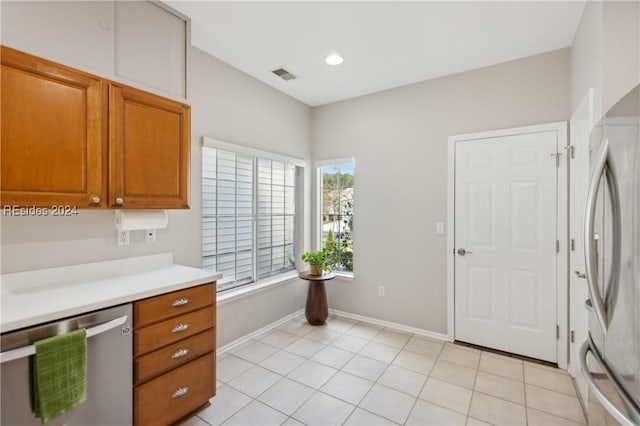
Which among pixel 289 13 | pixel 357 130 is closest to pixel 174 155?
pixel 289 13

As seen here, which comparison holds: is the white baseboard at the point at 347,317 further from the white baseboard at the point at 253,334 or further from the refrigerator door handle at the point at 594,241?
the refrigerator door handle at the point at 594,241

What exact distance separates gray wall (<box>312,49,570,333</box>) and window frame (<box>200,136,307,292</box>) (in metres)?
0.55

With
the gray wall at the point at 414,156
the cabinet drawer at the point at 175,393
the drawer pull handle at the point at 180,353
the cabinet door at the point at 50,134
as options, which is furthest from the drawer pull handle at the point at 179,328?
the gray wall at the point at 414,156

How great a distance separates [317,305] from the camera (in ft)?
11.7

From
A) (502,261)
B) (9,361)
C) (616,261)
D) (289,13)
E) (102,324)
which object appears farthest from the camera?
(502,261)

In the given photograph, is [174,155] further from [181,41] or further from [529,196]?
[529,196]

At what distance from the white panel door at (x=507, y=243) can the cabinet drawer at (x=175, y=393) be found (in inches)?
95.6

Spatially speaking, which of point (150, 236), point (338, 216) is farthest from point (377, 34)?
point (150, 236)

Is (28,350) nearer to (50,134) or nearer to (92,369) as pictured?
(92,369)

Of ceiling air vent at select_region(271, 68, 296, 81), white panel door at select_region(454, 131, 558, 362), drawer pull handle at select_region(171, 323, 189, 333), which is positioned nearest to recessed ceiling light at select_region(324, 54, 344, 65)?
ceiling air vent at select_region(271, 68, 296, 81)

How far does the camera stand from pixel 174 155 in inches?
83.9

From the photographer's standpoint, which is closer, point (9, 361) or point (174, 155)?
point (9, 361)

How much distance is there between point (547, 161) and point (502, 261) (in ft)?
3.20

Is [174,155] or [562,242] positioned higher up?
[174,155]
